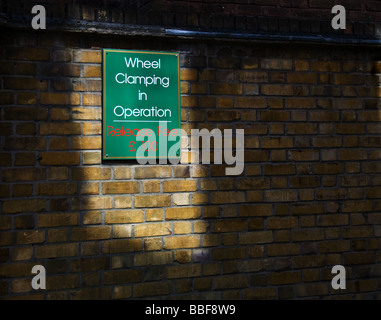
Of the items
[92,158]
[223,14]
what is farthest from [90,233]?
[223,14]

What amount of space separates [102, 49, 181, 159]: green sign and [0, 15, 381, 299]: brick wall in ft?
0.23

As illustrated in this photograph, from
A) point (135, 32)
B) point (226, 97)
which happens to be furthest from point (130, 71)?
point (226, 97)

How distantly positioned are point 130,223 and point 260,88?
1.30 meters

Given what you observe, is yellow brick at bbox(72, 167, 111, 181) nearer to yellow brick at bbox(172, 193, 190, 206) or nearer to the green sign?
the green sign

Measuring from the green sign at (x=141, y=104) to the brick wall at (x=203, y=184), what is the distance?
0.07m

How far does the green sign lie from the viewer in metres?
2.36

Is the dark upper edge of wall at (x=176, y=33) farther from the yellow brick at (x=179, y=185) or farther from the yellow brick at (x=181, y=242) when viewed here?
the yellow brick at (x=181, y=242)

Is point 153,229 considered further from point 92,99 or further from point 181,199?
point 92,99

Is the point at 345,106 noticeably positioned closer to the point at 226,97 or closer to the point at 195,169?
the point at 226,97

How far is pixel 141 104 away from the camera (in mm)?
2410

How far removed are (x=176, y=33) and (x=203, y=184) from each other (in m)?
1.03

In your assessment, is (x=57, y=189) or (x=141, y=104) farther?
(x=141, y=104)

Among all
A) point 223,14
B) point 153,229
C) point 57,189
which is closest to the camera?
point 57,189

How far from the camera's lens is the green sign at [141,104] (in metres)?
2.36
